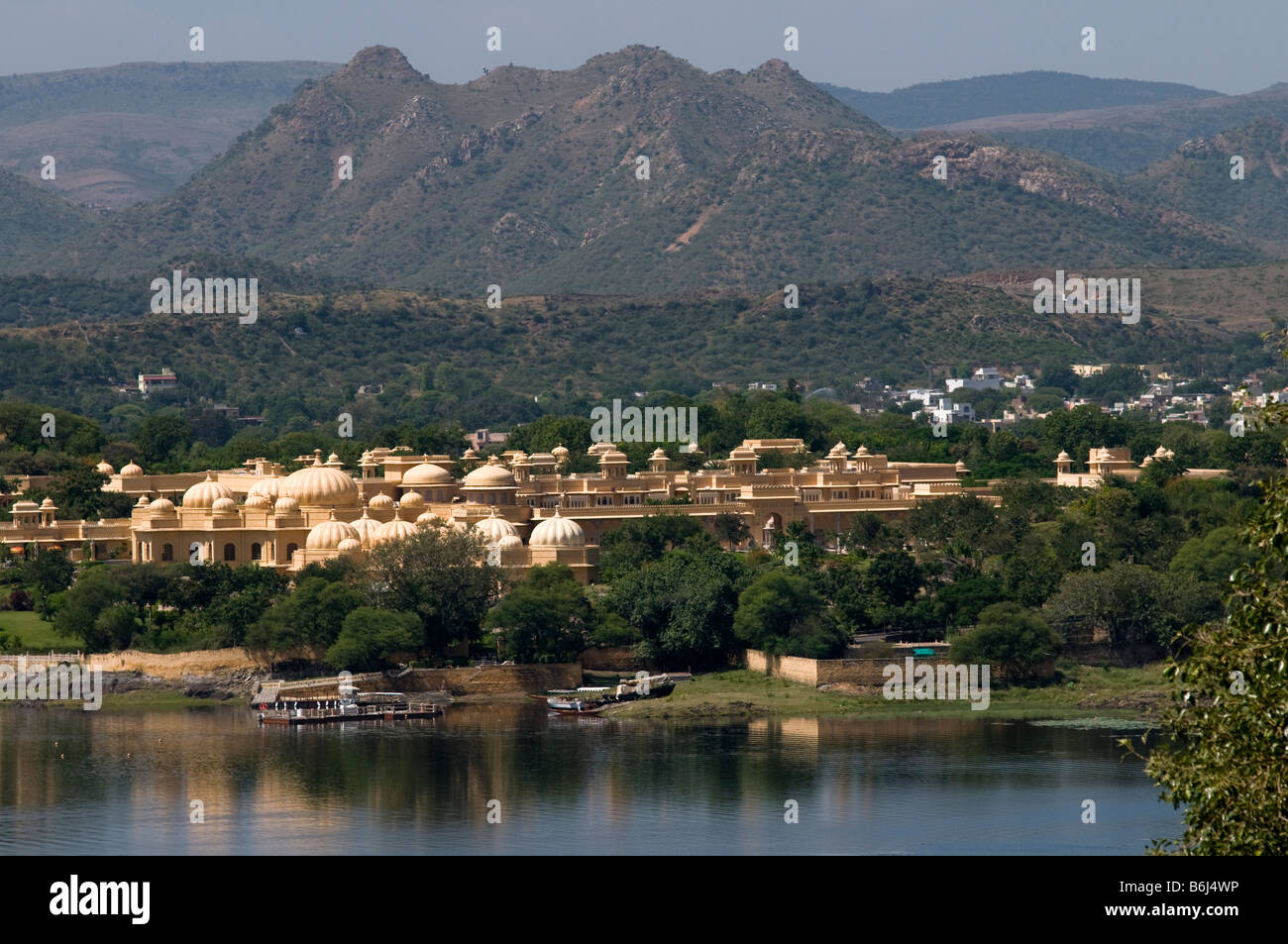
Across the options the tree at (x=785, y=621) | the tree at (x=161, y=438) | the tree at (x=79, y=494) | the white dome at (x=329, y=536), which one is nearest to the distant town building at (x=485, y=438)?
the tree at (x=161, y=438)

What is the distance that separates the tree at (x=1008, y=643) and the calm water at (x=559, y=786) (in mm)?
2972

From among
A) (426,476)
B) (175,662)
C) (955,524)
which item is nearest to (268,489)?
(426,476)

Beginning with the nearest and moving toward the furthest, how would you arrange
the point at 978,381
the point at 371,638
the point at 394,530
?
1. the point at 371,638
2. the point at 394,530
3. the point at 978,381

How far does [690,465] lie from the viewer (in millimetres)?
80438

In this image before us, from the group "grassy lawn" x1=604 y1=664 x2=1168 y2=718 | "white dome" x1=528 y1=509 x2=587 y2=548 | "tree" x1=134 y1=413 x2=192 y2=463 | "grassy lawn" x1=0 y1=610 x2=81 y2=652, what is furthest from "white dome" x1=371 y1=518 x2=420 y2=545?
"tree" x1=134 y1=413 x2=192 y2=463

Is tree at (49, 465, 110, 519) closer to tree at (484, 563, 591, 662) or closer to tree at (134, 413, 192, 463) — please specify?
tree at (134, 413, 192, 463)

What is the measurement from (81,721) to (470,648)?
8.44m

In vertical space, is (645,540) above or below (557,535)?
below

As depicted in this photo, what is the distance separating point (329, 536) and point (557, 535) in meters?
5.20

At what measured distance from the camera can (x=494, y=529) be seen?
59312mm

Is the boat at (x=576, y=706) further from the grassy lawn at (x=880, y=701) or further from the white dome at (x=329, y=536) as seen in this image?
the white dome at (x=329, y=536)

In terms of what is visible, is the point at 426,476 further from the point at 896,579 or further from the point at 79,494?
the point at 896,579
